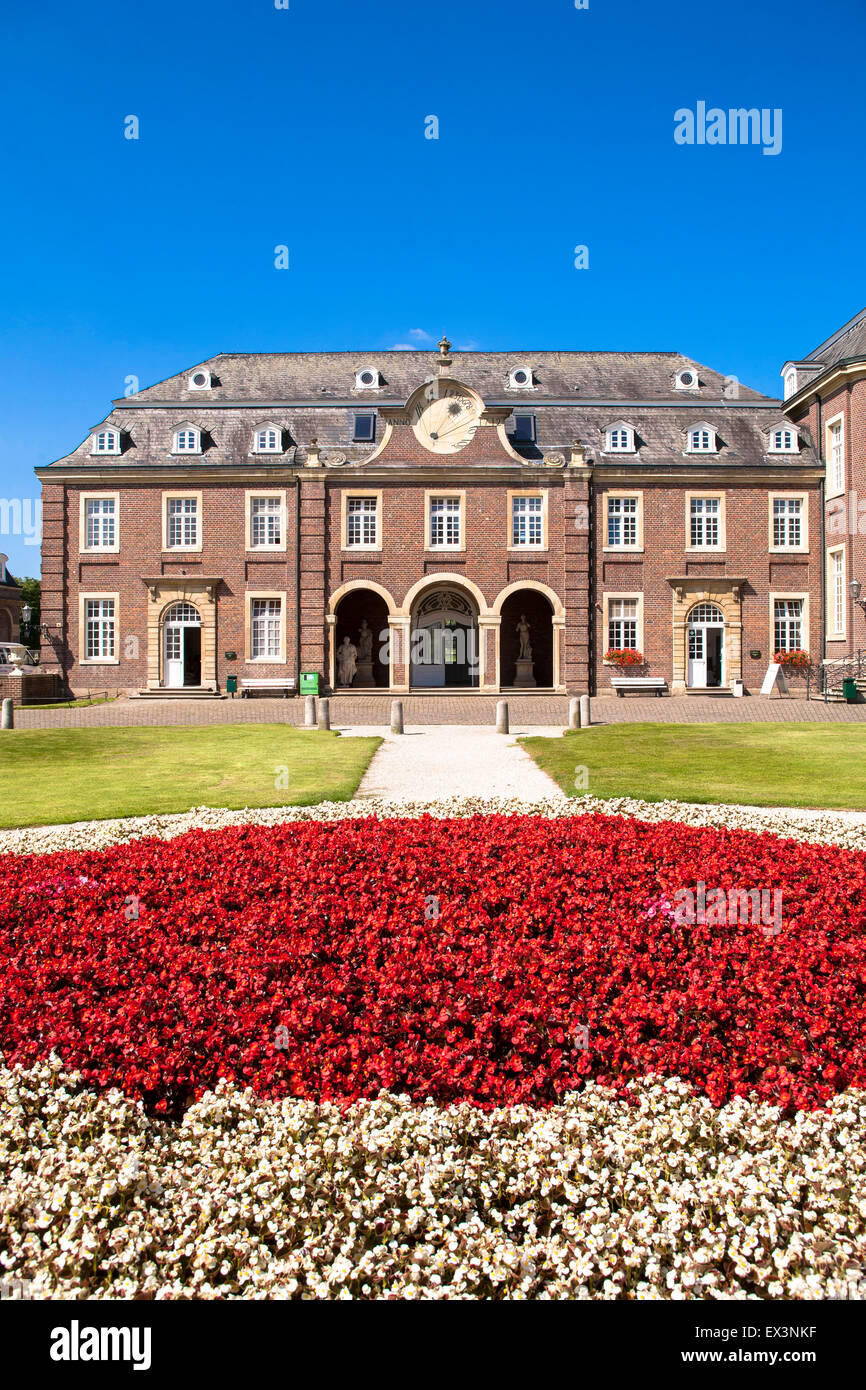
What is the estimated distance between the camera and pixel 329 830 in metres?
8.20

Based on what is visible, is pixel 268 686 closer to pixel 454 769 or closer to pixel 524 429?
pixel 524 429

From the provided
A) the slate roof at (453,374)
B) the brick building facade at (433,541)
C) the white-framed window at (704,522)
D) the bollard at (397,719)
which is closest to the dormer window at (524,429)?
the brick building facade at (433,541)

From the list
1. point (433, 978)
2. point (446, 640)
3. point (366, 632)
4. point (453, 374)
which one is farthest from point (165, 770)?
point (453, 374)

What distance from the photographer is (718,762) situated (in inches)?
579

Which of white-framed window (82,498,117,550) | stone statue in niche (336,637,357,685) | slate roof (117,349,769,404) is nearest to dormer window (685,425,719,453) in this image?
slate roof (117,349,769,404)

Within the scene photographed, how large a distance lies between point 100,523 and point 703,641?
26949 millimetres

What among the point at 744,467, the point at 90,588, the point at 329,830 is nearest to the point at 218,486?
the point at 90,588

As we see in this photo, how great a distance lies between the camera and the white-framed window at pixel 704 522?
34.2 meters

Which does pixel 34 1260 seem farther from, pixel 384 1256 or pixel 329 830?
pixel 329 830

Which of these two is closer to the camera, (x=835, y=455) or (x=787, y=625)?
(x=835, y=455)

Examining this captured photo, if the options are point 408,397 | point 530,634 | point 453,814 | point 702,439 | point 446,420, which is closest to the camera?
point 453,814

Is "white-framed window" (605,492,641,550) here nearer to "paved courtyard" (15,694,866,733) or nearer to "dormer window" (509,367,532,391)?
"dormer window" (509,367,532,391)

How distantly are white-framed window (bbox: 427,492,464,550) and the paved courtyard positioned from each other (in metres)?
7.36
